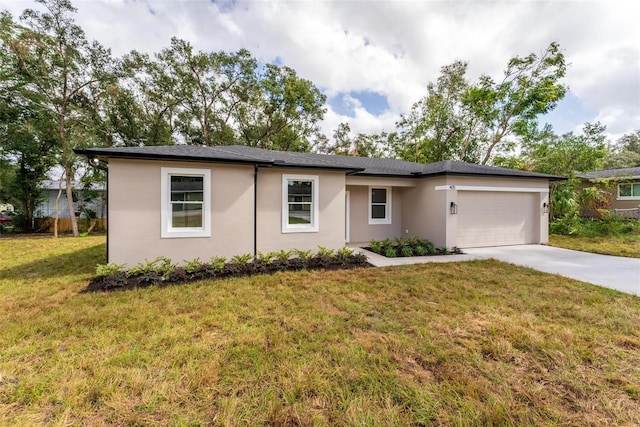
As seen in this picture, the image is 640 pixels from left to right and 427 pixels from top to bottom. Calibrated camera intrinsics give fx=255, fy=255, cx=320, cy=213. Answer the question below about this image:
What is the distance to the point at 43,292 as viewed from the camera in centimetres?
504

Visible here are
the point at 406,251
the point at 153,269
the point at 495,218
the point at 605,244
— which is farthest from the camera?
the point at 605,244

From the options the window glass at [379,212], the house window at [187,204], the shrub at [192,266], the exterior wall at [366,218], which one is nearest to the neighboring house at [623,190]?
the exterior wall at [366,218]

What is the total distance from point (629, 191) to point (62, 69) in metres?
36.5

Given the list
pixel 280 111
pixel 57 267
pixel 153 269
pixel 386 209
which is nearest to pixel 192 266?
pixel 153 269

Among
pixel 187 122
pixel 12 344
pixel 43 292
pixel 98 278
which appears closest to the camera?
pixel 12 344

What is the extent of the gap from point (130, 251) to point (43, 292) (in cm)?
157

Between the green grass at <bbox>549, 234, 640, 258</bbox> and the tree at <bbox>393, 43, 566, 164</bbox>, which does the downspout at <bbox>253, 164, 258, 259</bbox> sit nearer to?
the green grass at <bbox>549, 234, 640, 258</bbox>

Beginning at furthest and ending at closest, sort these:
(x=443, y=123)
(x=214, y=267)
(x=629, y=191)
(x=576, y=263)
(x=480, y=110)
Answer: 1. (x=443, y=123)
2. (x=480, y=110)
3. (x=629, y=191)
4. (x=576, y=263)
5. (x=214, y=267)

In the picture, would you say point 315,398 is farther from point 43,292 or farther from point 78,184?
point 78,184

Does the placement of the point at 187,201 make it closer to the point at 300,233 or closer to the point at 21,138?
the point at 300,233

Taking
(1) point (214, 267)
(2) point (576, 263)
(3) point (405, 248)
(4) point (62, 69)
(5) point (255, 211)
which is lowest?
(2) point (576, 263)

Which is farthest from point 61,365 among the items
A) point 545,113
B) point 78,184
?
point 545,113

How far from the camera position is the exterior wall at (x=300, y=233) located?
290 inches

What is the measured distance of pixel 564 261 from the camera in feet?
25.4
